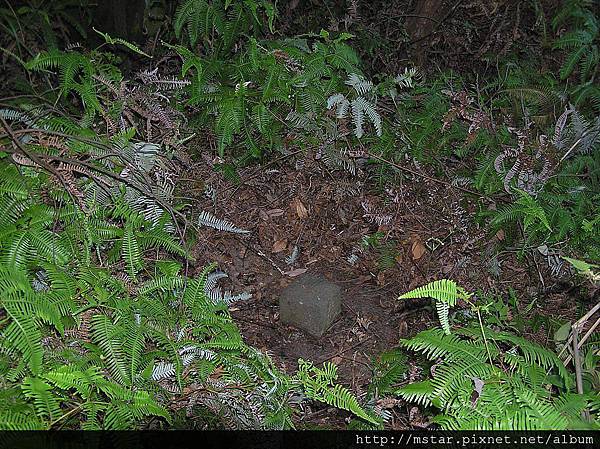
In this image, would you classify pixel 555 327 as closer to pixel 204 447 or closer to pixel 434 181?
pixel 434 181

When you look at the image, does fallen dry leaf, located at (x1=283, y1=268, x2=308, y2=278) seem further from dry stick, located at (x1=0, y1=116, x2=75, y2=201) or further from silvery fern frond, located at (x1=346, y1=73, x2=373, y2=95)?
dry stick, located at (x1=0, y1=116, x2=75, y2=201)

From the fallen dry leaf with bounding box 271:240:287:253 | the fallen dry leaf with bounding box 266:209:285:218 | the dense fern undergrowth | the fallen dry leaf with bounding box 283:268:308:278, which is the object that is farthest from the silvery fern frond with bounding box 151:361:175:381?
→ the fallen dry leaf with bounding box 266:209:285:218

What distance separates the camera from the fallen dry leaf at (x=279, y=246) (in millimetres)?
4262

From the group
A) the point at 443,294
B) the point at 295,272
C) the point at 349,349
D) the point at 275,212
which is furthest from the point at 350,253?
the point at 443,294

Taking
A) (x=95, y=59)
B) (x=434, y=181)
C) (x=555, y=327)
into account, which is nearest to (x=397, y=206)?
(x=434, y=181)

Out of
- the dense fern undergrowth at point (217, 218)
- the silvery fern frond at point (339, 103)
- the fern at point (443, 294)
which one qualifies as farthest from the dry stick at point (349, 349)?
the silvery fern frond at point (339, 103)

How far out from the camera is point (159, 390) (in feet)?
9.46

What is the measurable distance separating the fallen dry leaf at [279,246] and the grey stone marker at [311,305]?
1.23ft

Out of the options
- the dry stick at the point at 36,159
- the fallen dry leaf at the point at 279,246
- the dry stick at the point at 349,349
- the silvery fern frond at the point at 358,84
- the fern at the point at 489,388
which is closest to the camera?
the fern at the point at 489,388

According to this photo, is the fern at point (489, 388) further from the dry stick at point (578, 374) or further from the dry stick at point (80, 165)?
the dry stick at point (80, 165)

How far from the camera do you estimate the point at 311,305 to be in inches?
149

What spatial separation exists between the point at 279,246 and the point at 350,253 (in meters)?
0.54

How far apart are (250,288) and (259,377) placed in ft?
3.38

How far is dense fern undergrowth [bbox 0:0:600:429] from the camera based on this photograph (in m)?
2.53
